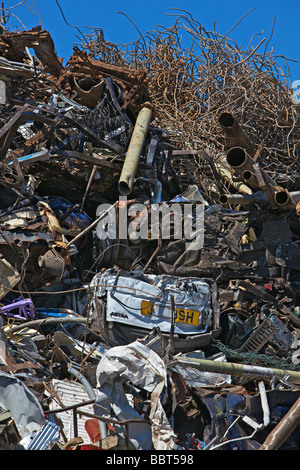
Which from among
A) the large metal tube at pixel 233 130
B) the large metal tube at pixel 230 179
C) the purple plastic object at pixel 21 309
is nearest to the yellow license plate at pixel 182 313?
the purple plastic object at pixel 21 309

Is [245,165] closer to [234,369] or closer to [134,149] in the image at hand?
[134,149]

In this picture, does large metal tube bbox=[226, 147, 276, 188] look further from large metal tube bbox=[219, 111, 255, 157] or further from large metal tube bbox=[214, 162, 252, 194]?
large metal tube bbox=[214, 162, 252, 194]

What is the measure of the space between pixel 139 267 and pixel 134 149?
6.04 ft

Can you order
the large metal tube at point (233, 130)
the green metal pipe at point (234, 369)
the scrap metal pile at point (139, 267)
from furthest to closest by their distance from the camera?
1. the large metal tube at point (233, 130)
2. the green metal pipe at point (234, 369)
3. the scrap metal pile at point (139, 267)

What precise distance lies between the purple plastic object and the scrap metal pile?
0.04 meters

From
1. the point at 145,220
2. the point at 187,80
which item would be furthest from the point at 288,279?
the point at 187,80

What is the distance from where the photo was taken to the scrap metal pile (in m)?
4.90

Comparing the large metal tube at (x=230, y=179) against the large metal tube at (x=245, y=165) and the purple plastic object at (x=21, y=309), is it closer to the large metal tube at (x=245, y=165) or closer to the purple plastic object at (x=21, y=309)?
the large metal tube at (x=245, y=165)

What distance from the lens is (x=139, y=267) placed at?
23.6 feet

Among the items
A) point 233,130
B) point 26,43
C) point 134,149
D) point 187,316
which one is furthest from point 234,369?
point 26,43

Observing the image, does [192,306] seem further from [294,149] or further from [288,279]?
[294,149]

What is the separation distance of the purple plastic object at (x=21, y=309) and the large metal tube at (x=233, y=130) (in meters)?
3.45

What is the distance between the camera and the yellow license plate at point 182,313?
637 centimetres

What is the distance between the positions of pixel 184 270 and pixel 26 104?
10.5 ft
